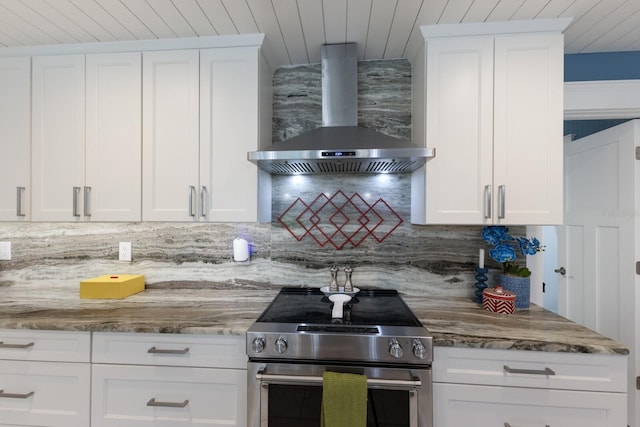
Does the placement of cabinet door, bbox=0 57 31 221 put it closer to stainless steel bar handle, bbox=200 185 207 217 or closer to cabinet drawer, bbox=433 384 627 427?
stainless steel bar handle, bbox=200 185 207 217

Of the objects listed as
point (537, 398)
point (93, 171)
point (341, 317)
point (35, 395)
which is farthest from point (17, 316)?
point (537, 398)

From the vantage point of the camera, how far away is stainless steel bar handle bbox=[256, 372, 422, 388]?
119 centimetres

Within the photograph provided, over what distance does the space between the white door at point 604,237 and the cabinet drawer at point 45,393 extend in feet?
10.7

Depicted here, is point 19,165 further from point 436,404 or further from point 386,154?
point 436,404

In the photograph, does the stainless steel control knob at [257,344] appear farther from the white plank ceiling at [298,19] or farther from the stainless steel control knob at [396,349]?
the white plank ceiling at [298,19]

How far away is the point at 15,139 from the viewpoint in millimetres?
1733

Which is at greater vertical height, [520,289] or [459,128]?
[459,128]

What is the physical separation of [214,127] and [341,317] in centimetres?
127

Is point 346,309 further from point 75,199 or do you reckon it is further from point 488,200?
point 75,199

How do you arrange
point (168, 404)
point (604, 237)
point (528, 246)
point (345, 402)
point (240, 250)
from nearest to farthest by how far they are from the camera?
point (345, 402), point (168, 404), point (528, 246), point (240, 250), point (604, 237)

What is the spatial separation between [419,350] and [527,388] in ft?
1.61

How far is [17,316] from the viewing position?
1447mm

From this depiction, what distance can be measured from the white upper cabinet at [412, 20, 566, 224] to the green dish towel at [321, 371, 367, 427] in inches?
35.2

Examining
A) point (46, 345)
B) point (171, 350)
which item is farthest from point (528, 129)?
point (46, 345)
